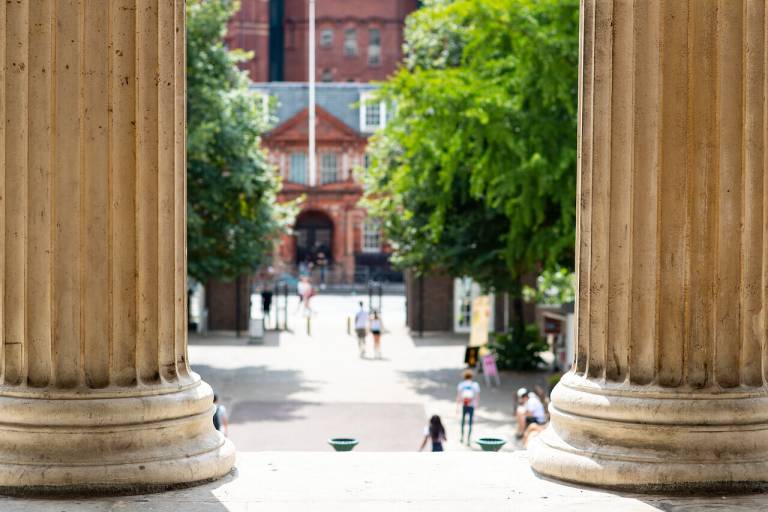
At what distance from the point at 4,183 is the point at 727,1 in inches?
162

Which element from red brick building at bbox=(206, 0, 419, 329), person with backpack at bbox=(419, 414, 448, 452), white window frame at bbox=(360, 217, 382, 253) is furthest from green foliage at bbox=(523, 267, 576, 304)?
white window frame at bbox=(360, 217, 382, 253)

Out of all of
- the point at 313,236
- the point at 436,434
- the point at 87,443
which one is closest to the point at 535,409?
the point at 436,434

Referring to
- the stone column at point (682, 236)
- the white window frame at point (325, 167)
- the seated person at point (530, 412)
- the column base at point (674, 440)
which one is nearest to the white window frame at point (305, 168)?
the white window frame at point (325, 167)

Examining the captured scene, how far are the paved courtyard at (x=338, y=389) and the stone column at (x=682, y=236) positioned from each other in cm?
1283

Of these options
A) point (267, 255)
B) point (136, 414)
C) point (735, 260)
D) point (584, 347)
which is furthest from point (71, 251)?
point (267, 255)

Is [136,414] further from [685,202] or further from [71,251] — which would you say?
[685,202]

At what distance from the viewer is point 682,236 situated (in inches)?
289

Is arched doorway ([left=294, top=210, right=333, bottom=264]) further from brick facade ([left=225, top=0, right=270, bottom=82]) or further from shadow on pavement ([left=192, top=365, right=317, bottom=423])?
shadow on pavement ([left=192, top=365, right=317, bottom=423])

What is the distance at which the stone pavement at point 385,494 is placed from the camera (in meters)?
6.85

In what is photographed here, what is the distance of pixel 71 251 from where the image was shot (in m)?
6.99

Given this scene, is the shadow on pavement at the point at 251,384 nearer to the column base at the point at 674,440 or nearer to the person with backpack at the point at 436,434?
the person with backpack at the point at 436,434

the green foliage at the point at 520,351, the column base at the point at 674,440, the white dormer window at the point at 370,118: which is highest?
the white dormer window at the point at 370,118

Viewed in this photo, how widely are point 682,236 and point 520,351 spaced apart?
78.4 ft

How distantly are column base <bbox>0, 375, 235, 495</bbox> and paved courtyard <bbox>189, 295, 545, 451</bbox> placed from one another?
42.5 feet
